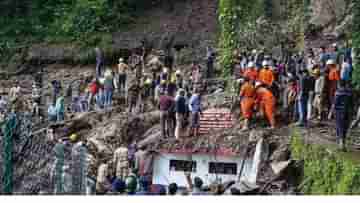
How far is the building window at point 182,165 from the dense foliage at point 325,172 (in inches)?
99.1

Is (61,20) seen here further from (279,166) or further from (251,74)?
(279,166)

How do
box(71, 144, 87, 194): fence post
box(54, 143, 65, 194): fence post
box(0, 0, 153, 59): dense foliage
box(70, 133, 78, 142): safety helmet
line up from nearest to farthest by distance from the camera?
1. box(71, 144, 87, 194): fence post
2. box(54, 143, 65, 194): fence post
3. box(70, 133, 78, 142): safety helmet
4. box(0, 0, 153, 59): dense foliage

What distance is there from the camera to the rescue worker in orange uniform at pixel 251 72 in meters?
16.7

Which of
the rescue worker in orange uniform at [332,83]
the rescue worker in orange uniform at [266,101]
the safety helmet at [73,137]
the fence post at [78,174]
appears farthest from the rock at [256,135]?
the safety helmet at [73,137]

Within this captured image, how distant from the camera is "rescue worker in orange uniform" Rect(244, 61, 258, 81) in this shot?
16.7m

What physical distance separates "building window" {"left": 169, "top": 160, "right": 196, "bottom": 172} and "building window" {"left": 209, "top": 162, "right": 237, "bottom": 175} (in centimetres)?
43

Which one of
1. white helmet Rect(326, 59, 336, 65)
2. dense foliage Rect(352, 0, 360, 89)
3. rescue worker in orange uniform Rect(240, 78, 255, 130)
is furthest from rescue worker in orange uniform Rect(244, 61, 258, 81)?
dense foliage Rect(352, 0, 360, 89)

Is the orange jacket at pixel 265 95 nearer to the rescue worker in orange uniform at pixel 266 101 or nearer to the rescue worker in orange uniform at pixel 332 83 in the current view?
the rescue worker in orange uniform at pixel 266 101

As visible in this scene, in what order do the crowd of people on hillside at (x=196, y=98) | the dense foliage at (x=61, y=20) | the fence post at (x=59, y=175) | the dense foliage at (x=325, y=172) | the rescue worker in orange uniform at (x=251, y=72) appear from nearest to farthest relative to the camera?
the dense foliage at (x=325, y=172)
the fence post at (x=59, y=175)
the crowd of people on hillside at (x=196, y=98)
the rescue worker in orange uniform at (x=251, y=72)
the dense foliage at (x=61, y=20)

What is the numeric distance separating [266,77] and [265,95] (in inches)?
22.8

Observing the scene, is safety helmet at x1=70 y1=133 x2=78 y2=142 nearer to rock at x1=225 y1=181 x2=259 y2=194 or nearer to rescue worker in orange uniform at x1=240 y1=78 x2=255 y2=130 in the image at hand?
rescue worker in orange uniform at x1=240 y1=78 x2=255 y2=130

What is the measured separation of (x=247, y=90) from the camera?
1603cm

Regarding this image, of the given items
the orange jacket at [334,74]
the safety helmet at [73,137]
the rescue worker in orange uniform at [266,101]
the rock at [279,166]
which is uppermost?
the orange jacket at [334,74]

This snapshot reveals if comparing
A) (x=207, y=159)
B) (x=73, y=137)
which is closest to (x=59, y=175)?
(x=207, y=159)
